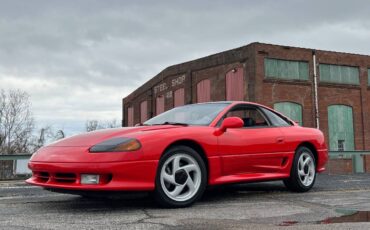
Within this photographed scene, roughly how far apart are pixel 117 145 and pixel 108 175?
316 mm

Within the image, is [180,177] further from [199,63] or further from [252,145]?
[199,63]

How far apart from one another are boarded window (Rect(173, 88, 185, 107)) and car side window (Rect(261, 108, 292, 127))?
27759mm

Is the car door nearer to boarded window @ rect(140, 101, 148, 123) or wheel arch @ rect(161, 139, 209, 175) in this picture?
wheel arch @ rect(161, 139, 209, 175)

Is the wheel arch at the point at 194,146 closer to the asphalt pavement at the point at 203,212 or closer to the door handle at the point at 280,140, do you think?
the asphalt pavement at the point at 203,212

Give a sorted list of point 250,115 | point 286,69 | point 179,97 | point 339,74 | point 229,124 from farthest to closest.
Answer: point 179,97 < point 339,74 < point 286,69 < point 250,115 < point 229,124

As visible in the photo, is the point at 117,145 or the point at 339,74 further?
the point at 339,74

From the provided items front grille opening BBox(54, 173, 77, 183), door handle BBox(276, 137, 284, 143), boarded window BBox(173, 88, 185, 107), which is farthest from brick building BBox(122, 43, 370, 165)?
front grille opening BBox(54, 173, 77, 183)

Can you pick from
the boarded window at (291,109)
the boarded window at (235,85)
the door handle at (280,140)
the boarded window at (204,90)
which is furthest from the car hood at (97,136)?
the boarded window at (204,90)

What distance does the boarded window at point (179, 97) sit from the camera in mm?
35059

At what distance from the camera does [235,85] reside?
2880 cm

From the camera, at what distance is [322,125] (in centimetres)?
2984

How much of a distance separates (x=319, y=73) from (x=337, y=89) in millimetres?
1859

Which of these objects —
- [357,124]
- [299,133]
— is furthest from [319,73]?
[299,133]

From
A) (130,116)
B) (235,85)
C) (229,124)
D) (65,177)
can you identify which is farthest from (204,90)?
(65,177)
